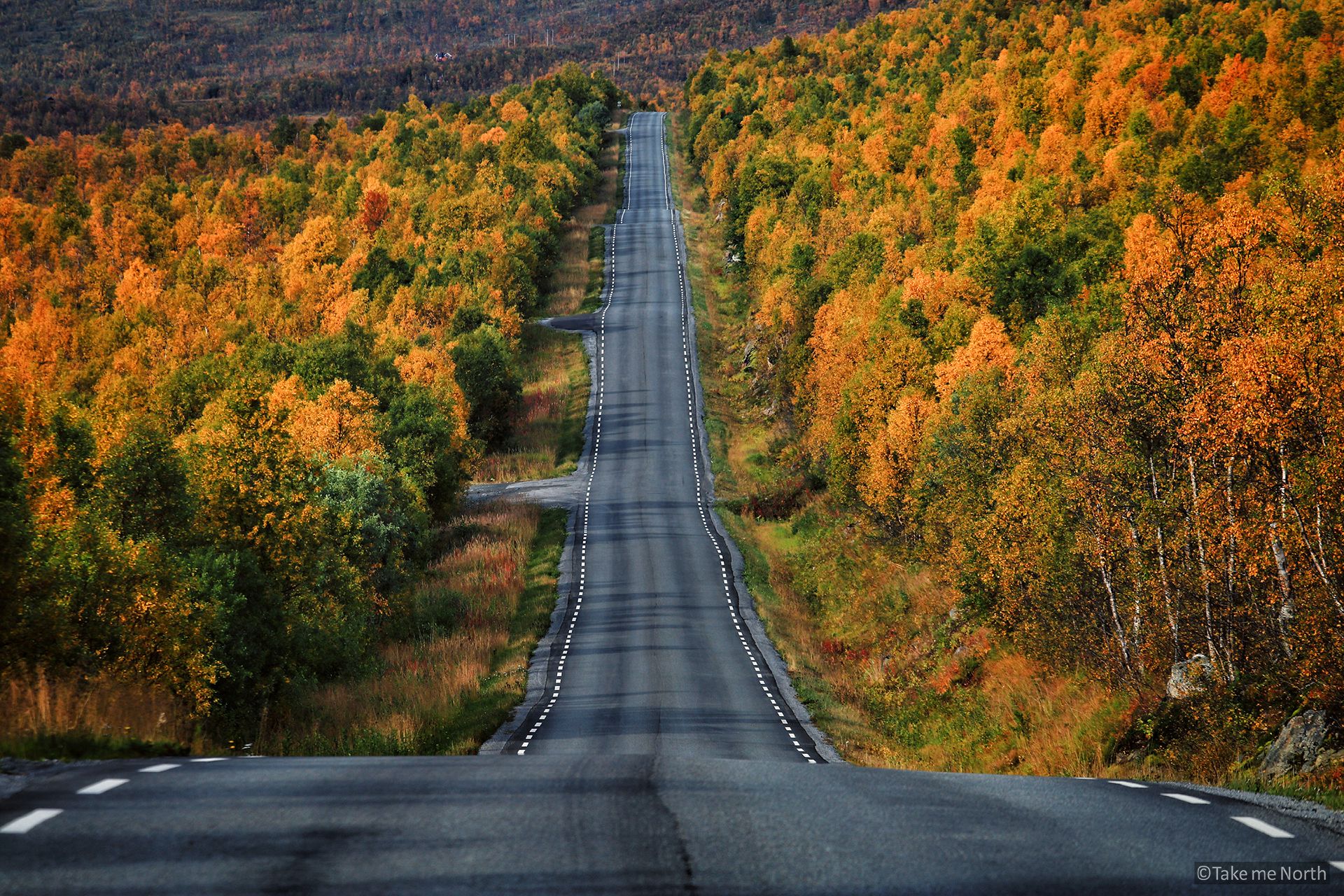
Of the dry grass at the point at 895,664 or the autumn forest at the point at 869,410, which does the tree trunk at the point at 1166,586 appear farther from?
the dry grass at the point at 895,664

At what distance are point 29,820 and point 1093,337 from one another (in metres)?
40.1

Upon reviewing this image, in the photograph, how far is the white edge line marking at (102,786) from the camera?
11.0 metres

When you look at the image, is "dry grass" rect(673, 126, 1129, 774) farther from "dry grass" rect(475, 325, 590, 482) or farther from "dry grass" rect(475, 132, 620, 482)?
"dry grass" rect(475, 132, 620, 482)

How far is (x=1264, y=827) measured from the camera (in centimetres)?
1214

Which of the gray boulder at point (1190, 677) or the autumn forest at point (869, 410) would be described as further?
the gray boulder at point (1190, 677)

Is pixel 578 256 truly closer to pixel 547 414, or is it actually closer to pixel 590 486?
pixel 547 414

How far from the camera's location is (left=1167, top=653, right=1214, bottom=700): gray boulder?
22516 millimetres

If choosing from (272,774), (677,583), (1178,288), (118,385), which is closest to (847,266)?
(677,583)

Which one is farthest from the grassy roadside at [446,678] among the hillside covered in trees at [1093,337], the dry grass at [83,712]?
the hillside covered in trees at [1093,337]

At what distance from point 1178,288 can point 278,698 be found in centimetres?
2362

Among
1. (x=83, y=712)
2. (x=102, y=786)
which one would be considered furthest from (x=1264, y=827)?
(x=83, y=712)

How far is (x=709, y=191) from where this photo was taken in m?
153

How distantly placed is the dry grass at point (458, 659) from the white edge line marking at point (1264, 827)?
17706 millimetres

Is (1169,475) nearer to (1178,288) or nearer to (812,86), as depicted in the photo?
(1178,288)
